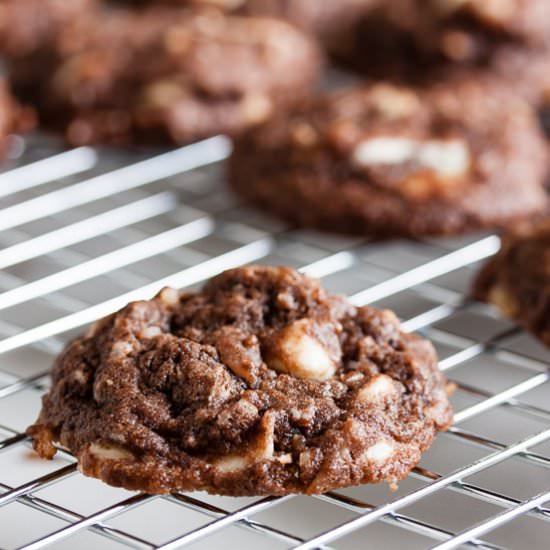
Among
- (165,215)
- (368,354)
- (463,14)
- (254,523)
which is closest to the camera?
(254,523)

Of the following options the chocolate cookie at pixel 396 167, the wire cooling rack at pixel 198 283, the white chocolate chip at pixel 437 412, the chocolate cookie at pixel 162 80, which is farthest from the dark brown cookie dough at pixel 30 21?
the white chocolate chip at pixel 437 412

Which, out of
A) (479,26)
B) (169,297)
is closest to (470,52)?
(479,26)

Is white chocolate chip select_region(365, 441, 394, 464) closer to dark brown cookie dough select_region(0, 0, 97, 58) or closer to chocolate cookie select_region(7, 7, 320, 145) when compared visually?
chocolate cookie select_region(7, 7, 320, 145)

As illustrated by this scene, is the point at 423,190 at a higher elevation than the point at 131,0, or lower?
lower

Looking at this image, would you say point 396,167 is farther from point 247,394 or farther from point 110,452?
point 110,452

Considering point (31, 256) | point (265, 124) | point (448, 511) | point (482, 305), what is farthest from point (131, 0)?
point (448, 511)

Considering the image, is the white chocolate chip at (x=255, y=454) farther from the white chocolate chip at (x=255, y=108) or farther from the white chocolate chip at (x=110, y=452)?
the white chocolate chip at (x=255, y=108)

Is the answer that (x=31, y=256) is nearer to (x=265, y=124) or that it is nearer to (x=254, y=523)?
(x=265, y=124)
